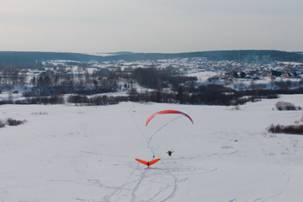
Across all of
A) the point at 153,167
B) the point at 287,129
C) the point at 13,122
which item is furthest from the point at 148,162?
the point at 13,122

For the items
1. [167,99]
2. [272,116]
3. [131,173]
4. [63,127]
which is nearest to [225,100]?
[167,99]

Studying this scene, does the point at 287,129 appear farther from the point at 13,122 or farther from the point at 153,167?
the point at 13,122

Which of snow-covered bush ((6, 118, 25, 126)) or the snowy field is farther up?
the snowy field

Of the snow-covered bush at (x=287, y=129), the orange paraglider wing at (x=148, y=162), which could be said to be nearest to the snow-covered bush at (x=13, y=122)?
the orange paraglider wing at (x=148, y=162)

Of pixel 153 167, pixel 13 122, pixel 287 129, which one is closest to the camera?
pixel 153 167

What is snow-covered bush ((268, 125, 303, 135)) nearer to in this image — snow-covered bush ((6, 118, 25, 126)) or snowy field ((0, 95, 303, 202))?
snowy field ((0, 95, 303, 202))

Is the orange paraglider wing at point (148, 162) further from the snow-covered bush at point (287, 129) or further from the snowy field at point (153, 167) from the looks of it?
the snow-covered bush at point (287, 129)

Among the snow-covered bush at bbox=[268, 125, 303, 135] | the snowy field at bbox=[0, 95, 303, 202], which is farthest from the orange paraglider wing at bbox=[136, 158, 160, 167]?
the snow-covered bush at bbox=[268, 125, 303, 135]

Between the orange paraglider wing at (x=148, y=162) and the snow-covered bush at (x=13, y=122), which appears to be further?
the snow-covered bush at (x=13, y=122)
